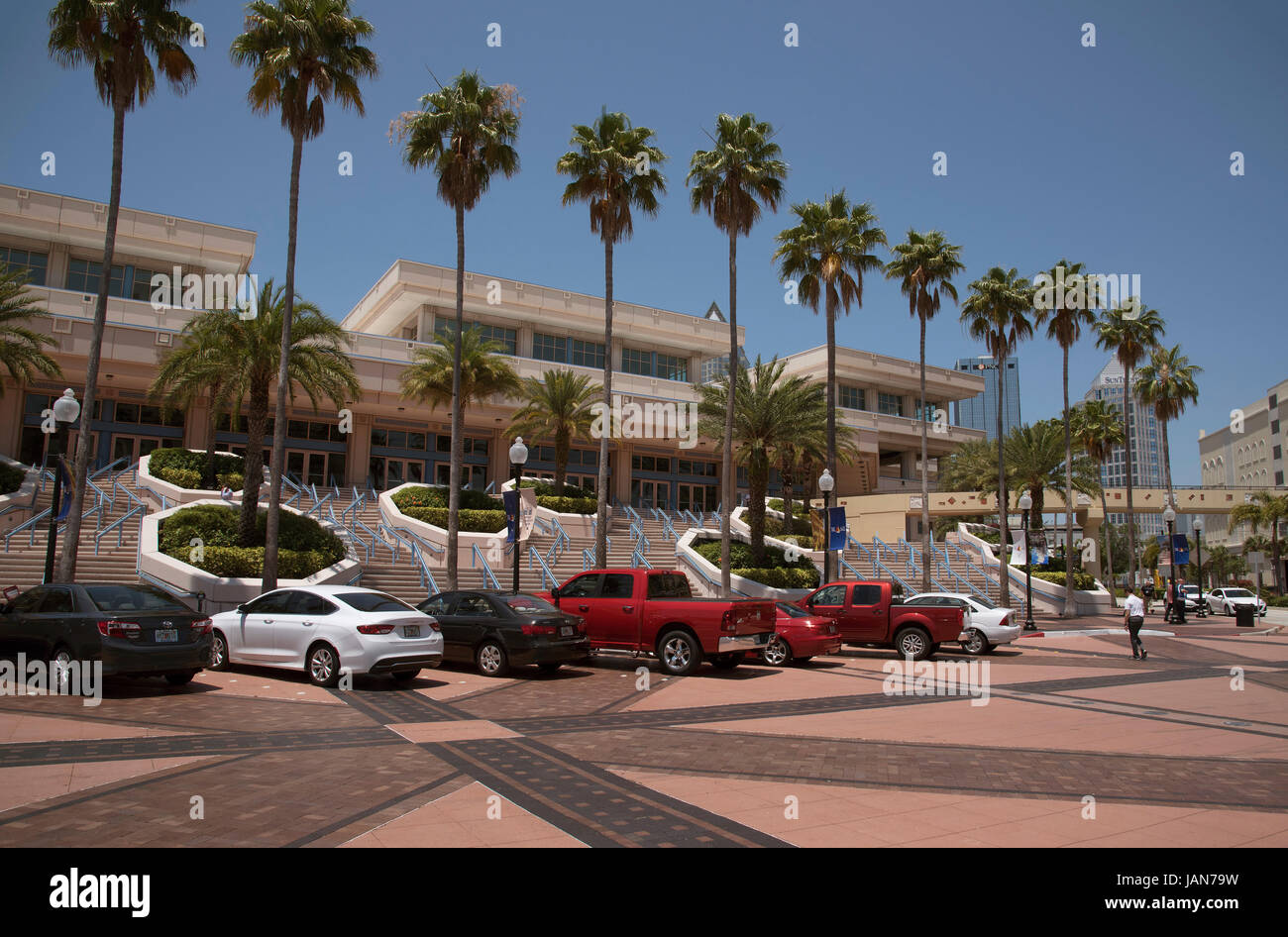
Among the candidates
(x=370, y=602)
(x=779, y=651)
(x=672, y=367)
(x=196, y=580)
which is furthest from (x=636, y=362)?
(x=370, y=602)

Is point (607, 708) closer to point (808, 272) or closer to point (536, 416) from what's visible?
point (808, 272)

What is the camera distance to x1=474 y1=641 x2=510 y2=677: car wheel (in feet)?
46.0

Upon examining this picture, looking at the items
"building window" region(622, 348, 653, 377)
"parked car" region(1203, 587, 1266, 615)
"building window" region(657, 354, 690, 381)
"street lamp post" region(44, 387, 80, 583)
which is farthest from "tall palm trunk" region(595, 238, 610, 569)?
"parked car" region(1203, 587, 1266, 615)

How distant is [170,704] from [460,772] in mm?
5387

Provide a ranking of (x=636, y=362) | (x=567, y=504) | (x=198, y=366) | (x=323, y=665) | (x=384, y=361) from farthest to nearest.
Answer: (x=636, y=362)
(x=384, y=361)
(x=567, y=504)
(x=198, y=366)
(x=323, y=665)

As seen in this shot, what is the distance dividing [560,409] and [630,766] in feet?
90.1

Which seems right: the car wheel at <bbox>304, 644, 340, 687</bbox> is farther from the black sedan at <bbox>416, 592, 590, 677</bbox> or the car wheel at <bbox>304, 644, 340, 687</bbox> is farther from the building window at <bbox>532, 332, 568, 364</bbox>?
the building window at <bbox>532, 332, 568, 364</bbox>

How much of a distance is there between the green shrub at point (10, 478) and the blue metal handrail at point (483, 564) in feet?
44.5

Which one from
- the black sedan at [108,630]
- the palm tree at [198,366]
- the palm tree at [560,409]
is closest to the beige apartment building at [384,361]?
the palm tree at [560,409]

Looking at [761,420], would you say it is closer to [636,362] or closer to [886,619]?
[886,619]

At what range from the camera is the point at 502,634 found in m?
13.9

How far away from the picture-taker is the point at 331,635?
12.3 metres

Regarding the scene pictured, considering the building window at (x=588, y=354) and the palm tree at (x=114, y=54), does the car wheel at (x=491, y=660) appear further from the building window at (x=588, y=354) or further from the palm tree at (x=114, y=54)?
the building window at (x=588, y=354)
